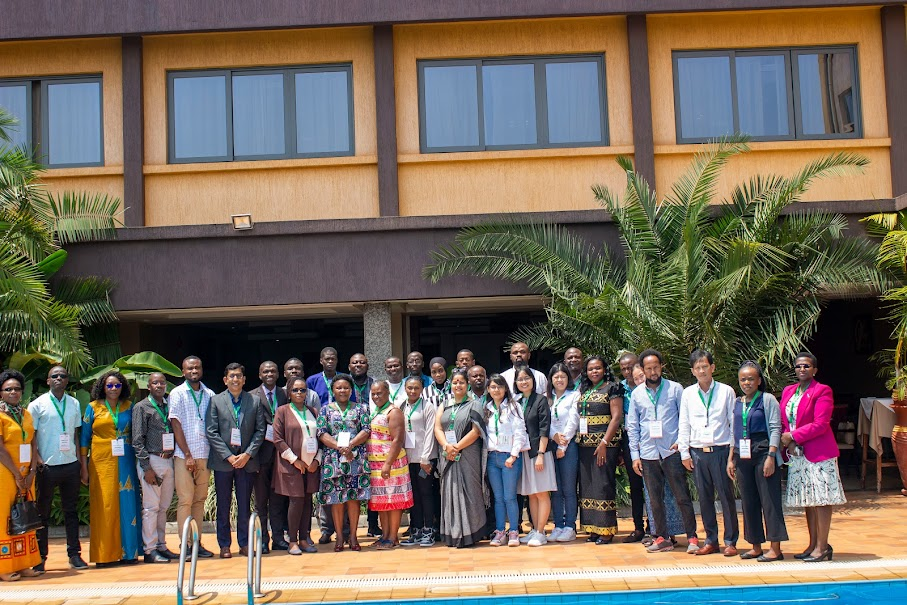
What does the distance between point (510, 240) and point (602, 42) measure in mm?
3350

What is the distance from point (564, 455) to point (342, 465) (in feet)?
7.47

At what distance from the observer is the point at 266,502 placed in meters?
10.5

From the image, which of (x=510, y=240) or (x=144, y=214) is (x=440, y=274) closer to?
(x=510, y=240)

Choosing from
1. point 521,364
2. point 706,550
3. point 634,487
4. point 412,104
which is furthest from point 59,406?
point 412,104

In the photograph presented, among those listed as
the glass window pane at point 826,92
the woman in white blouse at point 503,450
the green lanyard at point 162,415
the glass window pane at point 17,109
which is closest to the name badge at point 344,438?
the woman in white blouse at point 503,450

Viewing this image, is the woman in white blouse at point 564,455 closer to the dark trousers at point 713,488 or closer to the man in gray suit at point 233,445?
the dark trousers at point 713,488

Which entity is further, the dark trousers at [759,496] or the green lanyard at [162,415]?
the green lanyard at [162,415]

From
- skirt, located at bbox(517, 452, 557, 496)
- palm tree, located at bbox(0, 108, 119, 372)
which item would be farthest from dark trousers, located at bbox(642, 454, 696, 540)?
palm tree, located at bbox(0, 108, 119, 372)

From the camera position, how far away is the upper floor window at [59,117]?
14.3 m

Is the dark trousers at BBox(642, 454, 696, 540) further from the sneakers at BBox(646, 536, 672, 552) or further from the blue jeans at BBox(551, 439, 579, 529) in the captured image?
the blue jeans at BBox(551, 439, 579, 529)

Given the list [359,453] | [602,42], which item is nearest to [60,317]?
[359,453]

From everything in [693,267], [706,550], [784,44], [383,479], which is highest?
[784,44]

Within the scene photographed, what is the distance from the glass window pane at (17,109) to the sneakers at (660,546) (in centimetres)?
1023

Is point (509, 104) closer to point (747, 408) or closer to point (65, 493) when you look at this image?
point (747, 408)
